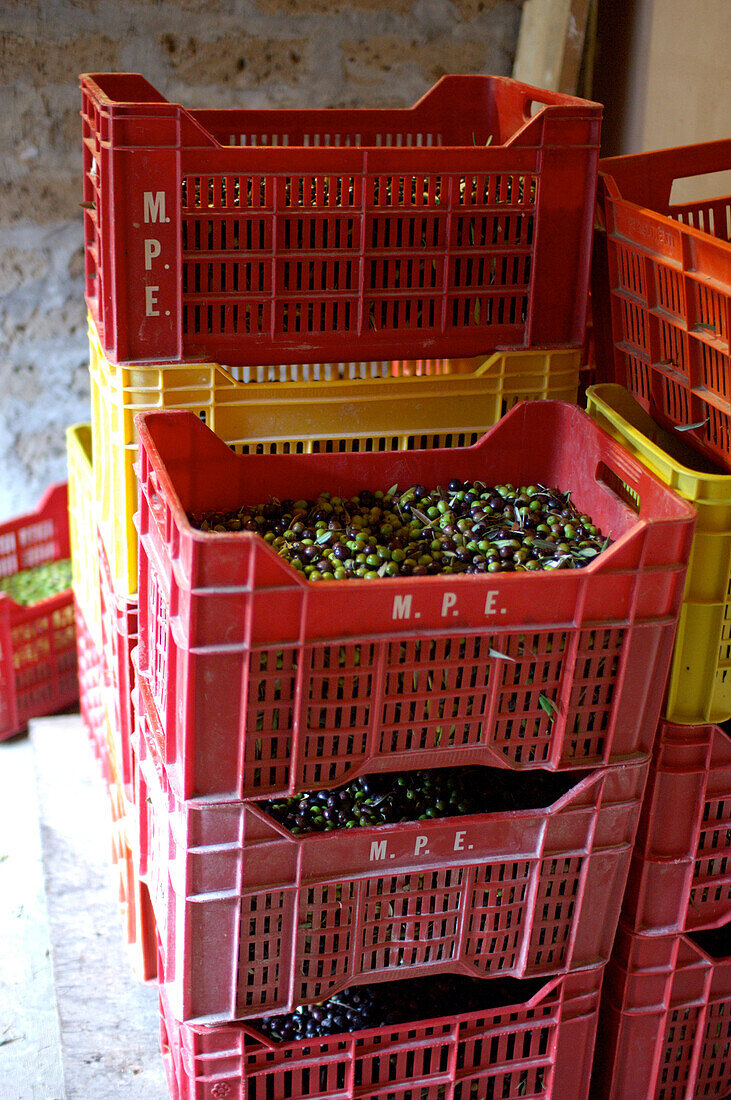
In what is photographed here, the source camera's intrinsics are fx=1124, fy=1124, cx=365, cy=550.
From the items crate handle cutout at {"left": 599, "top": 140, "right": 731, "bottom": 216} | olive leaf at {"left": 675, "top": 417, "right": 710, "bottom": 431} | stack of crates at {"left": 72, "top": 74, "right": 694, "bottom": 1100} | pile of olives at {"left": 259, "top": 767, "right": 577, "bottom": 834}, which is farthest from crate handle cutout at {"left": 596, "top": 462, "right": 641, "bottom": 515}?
crate handle cutout at {"left": 599, "top": 140, "right": 731, "bottom": 216}

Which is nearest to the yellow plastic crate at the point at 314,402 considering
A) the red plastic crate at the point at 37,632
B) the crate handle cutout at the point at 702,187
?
the crate handle cutout at the point at 702,187

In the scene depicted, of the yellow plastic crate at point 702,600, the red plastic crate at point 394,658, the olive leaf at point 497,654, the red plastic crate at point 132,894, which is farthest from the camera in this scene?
the red plastic crate at point 132,894

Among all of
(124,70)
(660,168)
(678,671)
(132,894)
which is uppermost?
(124,70)

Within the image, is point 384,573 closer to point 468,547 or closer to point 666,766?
point 468,547

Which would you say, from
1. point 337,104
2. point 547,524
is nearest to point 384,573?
point 547,524

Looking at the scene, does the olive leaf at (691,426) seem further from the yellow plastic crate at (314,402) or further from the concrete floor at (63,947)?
the concrete floor at (63,947)

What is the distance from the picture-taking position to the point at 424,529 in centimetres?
235

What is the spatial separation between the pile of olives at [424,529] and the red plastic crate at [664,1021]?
89 centimetres

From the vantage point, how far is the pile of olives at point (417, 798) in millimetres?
2166

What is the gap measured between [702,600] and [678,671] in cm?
16

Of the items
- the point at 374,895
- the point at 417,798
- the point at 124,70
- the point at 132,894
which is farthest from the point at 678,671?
the point at 124,70

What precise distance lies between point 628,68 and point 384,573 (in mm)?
2558

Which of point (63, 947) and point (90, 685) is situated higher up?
point (90, 685)

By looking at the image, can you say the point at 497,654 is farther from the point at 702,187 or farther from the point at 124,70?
the point at 124,70
